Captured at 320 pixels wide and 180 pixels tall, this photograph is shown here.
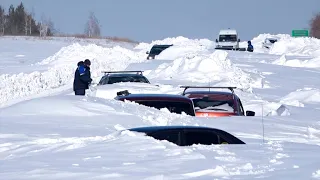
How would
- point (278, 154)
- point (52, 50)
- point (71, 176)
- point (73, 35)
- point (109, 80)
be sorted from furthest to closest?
point (73, 35) → point (52, 50) → point (109, 80) → point (278, 154) → point (71, 176)

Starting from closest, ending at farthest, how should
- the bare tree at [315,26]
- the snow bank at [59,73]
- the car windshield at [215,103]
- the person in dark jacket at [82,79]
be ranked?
the car windshield at [215,103]
the person in dark jacket at [82,79]
the snow bank at [59,73]
the bare tree at [315,26]

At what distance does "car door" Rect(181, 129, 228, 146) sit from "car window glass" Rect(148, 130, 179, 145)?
86 millimetres

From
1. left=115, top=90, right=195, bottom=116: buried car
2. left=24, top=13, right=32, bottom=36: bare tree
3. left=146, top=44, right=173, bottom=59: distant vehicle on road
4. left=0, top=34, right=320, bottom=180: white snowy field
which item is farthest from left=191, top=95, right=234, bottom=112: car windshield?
left=24, top=13, right=32, bottom=36: bare tree

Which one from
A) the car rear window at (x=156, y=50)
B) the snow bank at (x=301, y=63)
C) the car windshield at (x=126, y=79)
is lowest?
the snow bank at (x=301, y=63)

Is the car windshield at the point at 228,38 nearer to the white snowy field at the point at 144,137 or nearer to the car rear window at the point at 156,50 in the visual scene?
the car rear window at the point at 156,50

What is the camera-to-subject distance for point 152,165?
24.0 ft

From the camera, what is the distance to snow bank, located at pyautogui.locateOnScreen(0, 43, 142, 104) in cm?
3108

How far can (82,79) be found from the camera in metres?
21.5

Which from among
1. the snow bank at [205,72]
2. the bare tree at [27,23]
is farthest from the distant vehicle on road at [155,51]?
the bare tree at [27,23]

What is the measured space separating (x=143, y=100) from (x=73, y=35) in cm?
8797

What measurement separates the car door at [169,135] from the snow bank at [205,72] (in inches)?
831

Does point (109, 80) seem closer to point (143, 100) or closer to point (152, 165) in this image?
point (143, 100)

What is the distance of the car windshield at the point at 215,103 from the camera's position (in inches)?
663

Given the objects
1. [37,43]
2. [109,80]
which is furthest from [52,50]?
[109,80]
